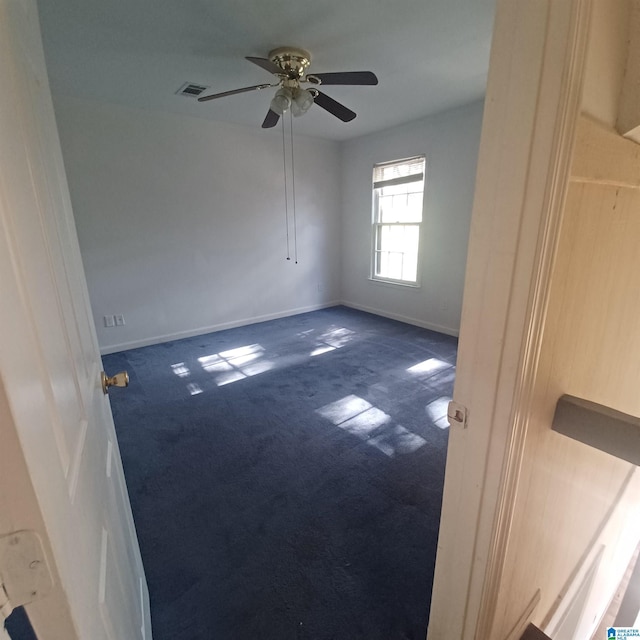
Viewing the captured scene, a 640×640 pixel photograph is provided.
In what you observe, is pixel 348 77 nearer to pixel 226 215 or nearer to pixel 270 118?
pixel 270 118

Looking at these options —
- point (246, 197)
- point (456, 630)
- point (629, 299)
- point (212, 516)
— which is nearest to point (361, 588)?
point (456, 630)

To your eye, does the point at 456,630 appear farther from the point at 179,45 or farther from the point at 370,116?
the point at 370,116

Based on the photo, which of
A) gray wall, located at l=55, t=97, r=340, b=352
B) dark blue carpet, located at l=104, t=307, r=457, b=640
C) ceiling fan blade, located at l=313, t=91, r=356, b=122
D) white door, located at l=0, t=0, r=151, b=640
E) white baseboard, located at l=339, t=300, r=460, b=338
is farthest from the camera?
white baseboard, located at l=339, t=300, r=460, b=338

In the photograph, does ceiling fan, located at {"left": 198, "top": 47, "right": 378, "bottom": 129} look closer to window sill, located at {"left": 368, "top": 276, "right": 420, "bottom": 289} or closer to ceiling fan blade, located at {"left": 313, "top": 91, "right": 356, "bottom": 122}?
ceiling fan blade, located at {"left": 313, "top": 91, "right": 356, "bottom": 122}

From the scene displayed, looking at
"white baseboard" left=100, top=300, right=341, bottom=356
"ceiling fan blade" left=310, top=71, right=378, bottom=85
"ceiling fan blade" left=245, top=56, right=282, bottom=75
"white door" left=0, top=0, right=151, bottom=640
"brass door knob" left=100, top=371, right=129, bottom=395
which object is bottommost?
"white baseboard" left=100, top=300, right=341, bottom=356

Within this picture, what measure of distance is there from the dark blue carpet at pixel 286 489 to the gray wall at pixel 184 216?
2.79 feet

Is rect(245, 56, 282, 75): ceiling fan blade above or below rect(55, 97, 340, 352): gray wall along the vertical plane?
above

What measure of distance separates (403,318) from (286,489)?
11.0 ft

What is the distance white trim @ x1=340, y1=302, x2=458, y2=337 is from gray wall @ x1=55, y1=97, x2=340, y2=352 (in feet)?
3.00

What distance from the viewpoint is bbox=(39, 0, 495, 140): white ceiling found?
188cm

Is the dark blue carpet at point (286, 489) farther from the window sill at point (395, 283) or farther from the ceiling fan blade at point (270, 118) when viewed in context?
the ceiling fan blade at point (270, 118)

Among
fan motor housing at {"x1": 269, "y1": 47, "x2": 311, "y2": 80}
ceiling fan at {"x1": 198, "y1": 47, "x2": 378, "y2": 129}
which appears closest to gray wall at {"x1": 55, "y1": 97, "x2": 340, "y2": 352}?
ceiling fan at {"x1": 198, "y1": 47, "x2": 378, "y2": 129}

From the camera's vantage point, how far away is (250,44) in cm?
224
